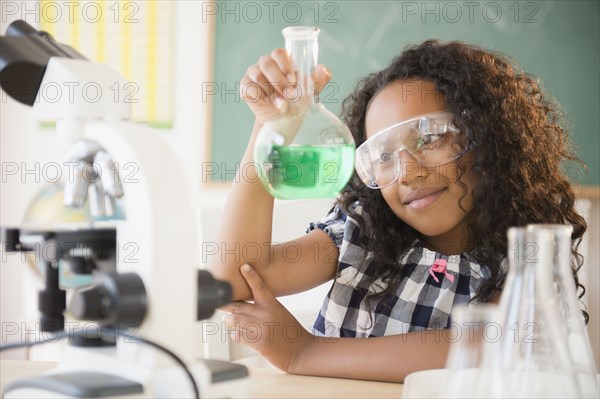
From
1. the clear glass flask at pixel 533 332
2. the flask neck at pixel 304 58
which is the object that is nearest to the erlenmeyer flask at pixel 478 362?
the clear glass flask at pixel 533 332

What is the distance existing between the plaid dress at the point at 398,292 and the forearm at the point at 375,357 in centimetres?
25

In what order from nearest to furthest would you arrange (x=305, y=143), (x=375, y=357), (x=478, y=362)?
1. (x=478, y=362)
2. (x=305, y=143)
3. (x=375, y=357)

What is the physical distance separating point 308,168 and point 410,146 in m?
0.45

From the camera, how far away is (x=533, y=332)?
0.67 m

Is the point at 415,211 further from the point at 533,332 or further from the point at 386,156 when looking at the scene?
the point at 533,332

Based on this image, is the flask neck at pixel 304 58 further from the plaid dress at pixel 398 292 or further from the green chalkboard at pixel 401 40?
the green chalkboard at pixel 401 40

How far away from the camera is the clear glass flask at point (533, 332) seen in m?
0.65

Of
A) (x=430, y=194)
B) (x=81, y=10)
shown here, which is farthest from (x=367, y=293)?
(x=81, y=10)

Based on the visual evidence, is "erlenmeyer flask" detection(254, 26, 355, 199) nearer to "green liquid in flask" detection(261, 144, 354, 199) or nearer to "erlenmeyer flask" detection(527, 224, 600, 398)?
"green liquid in flask" detection(261, 144, 354, 199)

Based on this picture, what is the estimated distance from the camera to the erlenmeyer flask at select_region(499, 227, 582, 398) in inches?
25.7

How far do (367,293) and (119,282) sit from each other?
0.96 metres

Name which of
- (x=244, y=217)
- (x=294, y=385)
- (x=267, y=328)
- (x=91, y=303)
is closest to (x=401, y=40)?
(x=244, y=217)

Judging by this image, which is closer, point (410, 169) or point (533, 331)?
point (533, 331)

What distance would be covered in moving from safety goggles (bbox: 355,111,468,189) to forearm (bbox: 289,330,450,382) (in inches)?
11.9
